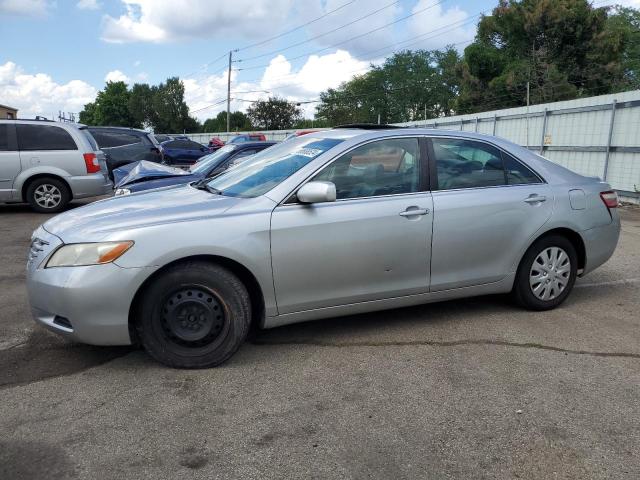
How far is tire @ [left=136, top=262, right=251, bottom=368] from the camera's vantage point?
139 inches

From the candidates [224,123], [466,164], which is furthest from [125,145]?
[224,123]

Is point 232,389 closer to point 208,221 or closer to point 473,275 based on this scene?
point 208,221

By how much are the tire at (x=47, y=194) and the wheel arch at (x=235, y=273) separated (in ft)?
26.7

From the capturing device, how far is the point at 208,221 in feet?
11.9

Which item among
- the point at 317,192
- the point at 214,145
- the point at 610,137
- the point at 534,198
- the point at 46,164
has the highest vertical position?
the point at 610,137

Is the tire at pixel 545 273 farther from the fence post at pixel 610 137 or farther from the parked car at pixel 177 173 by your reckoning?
the fence post at pixel 610 137

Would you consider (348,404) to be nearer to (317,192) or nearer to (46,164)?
(317,192)

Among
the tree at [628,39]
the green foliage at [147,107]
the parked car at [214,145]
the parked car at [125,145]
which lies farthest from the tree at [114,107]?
the parked car at [125,145]

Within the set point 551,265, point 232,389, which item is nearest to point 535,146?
point 551,265

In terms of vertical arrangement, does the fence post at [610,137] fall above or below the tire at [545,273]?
above

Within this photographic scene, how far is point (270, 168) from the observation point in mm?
4371

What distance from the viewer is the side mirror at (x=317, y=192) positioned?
148 inches

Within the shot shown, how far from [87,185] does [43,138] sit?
113 centimetres

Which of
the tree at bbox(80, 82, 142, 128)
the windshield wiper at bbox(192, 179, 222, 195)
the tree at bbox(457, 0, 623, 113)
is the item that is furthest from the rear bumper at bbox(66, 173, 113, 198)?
the tree at bbox(80, 82, 142, 128)
